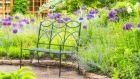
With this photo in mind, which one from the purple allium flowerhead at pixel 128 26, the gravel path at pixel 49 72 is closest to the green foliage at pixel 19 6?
the gravel path at pixel 49 72

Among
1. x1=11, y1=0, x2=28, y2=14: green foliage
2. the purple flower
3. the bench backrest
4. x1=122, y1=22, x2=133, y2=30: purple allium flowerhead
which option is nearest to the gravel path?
the bench backrest

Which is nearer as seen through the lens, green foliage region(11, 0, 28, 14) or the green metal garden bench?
the green metal garden bench

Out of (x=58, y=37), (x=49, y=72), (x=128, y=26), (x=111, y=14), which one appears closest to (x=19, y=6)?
(x=58, y=37)

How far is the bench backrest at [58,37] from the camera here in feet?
26.6

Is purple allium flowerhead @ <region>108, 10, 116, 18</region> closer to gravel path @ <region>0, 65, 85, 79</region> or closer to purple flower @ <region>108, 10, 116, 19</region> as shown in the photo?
purple flower @ <region>108, 10, 116, 19</region>

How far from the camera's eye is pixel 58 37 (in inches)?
341

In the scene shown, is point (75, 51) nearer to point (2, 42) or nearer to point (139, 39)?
point (139, 39)

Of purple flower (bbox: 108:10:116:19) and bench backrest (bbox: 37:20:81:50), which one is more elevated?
purple flower (bbox: 108:10:116:19)

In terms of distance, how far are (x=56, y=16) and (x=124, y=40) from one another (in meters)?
3.28

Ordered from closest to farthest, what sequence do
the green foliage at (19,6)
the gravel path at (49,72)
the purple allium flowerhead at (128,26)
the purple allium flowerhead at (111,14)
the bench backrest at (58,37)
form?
the purple allium flowerhead at (128,26) < the gravel path at (49,72) < the purple allium flowerhead at (111,14) < the bench backrest at (58,37) < the green foliage at (19,6)

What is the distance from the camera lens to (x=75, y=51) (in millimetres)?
7332

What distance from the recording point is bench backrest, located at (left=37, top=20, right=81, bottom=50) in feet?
26.6

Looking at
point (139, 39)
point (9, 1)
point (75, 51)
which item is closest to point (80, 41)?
point (75, 51)

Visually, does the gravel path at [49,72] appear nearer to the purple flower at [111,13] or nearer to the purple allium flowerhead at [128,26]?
the purple allium flowerhead at [128,26]
